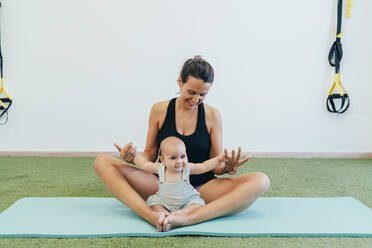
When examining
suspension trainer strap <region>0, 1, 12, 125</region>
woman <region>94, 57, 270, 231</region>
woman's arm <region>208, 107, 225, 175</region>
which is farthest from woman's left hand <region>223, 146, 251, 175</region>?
suspension trainer strap <region>0, 1, 12, 125</region>

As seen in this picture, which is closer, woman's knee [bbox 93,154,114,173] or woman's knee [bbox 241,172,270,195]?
woman's knee [bbox 241,172,270,195]

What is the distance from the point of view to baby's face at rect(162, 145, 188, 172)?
1660 millimetres

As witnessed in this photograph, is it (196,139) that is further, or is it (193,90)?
(196,139)

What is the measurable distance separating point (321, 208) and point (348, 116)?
1913 millimetres

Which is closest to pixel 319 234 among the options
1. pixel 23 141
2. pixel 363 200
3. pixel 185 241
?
pixel 185 241

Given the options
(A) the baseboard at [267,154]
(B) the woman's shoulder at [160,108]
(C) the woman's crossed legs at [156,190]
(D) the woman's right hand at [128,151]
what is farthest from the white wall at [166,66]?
(D) the woman's right hand at [128,151]

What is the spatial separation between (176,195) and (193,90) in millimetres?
524

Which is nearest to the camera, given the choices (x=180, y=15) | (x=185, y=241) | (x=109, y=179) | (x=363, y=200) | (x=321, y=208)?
(x=185, y=241)

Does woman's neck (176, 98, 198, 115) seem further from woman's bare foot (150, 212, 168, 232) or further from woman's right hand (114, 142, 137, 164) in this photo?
woman's bare foot (150, 212, 168, 232)

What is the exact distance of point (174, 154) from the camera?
1663mm

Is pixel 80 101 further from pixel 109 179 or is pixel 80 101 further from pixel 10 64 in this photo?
pixel 109 179

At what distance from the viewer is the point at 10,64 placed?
3.38m

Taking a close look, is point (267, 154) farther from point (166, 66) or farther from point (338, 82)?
point (166, 66)

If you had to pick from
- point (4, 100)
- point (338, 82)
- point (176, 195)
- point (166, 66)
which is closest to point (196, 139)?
point (176, 195)
